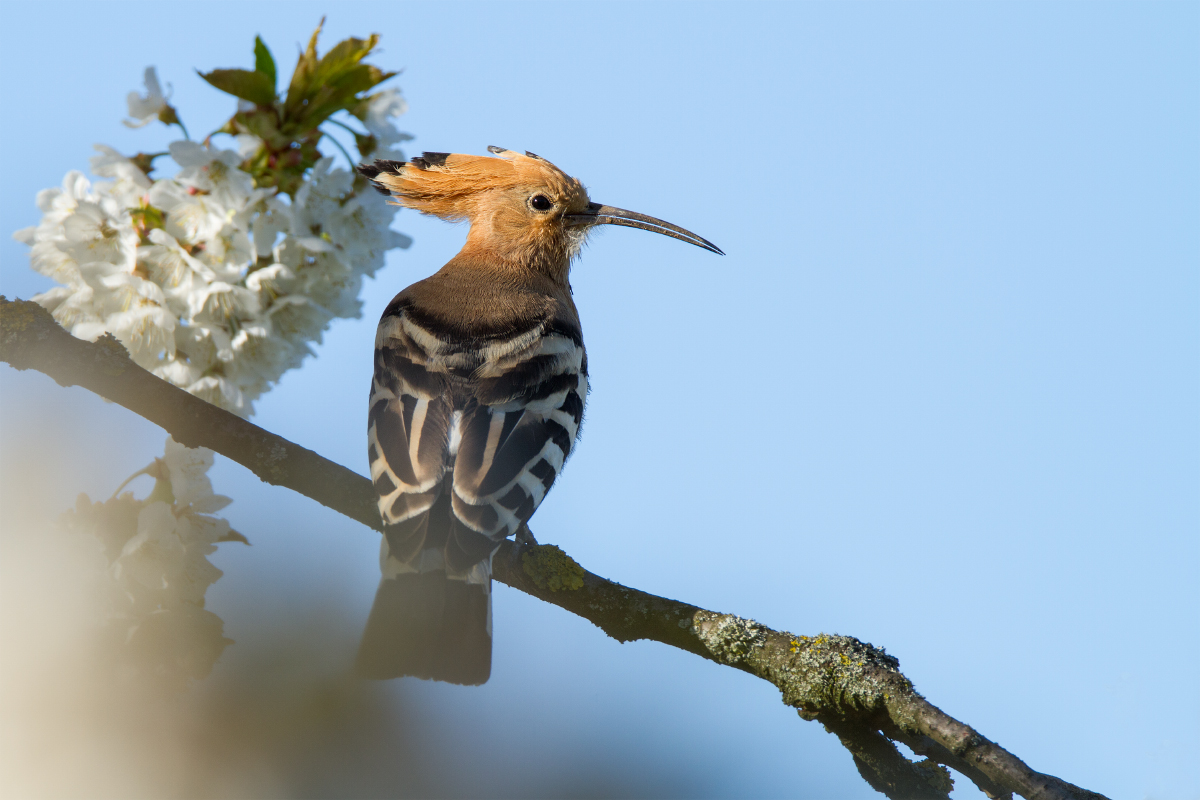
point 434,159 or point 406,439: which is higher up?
point 434,159

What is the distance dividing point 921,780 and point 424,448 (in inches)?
49.4

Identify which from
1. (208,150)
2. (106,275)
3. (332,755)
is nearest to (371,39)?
(208,150)

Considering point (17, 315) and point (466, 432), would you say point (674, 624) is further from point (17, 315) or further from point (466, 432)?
point (17, 315)

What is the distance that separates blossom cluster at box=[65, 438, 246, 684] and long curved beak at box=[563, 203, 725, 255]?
1968 millimetres

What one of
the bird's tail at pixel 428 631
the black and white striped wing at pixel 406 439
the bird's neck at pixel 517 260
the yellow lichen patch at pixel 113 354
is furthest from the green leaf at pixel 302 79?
the bird's neck at pixel 517 260

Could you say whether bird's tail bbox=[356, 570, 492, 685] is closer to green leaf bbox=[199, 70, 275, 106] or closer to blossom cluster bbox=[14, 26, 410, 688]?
blossom cluster bbox=[14, 26, 410, 688]

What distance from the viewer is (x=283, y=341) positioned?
6.50 feet

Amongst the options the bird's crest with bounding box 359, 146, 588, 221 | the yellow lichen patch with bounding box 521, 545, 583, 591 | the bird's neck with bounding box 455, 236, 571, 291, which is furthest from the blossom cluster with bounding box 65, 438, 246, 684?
the bird's crest with bounding box 359, 146, 588, 221

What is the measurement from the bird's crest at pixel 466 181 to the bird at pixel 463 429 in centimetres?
4

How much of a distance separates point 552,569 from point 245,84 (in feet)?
3.83

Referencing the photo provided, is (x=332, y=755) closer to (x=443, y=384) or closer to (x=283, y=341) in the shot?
(x=443, y=384)

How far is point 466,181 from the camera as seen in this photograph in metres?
3.50

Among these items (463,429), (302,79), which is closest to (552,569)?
(463,429)

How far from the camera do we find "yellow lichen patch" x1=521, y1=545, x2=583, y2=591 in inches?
83.5
